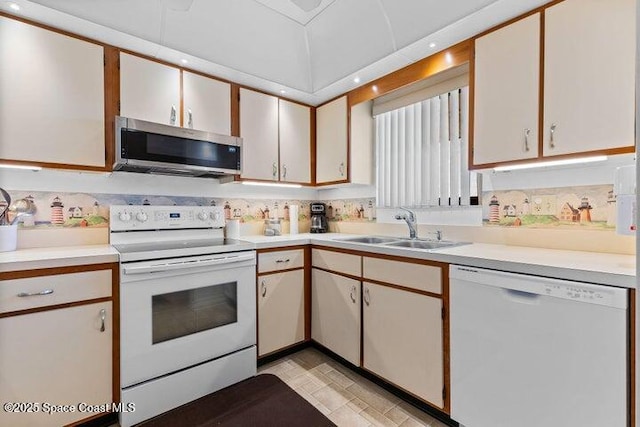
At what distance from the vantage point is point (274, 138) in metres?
2.70

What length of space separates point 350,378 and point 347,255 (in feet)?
2.85

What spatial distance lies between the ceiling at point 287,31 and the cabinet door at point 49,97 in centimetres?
13

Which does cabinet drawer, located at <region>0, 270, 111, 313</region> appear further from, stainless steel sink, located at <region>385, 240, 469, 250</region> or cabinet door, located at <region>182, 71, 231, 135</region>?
stainless steel sink, located at <region>385, 240, 469, 250</region>

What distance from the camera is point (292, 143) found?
2842 millimetres

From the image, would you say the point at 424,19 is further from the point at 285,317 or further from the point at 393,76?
the point at 285,317

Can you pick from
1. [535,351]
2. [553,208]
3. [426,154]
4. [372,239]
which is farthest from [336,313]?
[553,208]

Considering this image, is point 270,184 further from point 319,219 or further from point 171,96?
point 171,96

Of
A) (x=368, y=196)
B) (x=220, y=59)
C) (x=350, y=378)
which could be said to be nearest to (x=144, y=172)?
(x=220, y=59)

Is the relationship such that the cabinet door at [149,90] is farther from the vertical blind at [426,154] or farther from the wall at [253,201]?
the vertical blind at [426,154]

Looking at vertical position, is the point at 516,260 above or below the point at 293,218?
below

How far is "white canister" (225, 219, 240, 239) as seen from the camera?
2527 mm

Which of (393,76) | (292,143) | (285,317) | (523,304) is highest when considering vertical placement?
(393,76)

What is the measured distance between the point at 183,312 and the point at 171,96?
4.96 feet

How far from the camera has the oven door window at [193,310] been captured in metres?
1.76
